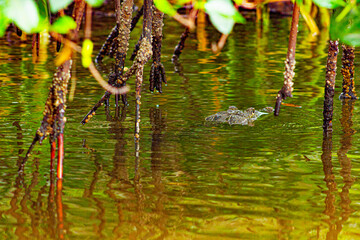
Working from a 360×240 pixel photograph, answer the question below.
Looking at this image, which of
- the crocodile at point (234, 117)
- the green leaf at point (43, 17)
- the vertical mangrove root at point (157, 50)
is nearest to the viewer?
the green leaf at point (43, 17)

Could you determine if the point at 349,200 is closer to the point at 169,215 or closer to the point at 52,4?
the point at 169,215

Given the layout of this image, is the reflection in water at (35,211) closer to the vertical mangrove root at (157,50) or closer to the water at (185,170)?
the water at (185,170)

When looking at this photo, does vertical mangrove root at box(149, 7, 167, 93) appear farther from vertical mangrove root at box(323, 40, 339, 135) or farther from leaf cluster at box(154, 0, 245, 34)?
leaf cluster at box(154, 0, 245, 34)

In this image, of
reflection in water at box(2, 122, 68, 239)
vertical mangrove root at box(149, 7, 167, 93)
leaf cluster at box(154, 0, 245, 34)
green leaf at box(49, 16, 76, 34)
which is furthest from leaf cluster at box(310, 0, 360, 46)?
vertical mangrove root at box(149, 7, 167, 93)

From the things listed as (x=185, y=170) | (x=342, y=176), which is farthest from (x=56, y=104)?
(x=342, y=176)

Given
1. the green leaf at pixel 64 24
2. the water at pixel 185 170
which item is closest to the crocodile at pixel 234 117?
the water at pixel 185 170

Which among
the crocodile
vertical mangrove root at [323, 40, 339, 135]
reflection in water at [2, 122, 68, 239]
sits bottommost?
reflection in water at [2, 122, 68, 239]

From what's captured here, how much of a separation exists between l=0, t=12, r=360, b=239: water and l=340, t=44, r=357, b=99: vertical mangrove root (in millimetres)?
305

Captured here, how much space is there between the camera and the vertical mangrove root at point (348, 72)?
921cm

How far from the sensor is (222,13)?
264 cm

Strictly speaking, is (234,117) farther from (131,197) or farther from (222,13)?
(222,13)

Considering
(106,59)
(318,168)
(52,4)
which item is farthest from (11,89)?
(52,4)

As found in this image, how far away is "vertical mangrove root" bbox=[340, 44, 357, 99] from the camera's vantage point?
30.2 ft

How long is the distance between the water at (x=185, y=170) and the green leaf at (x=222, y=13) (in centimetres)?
223
